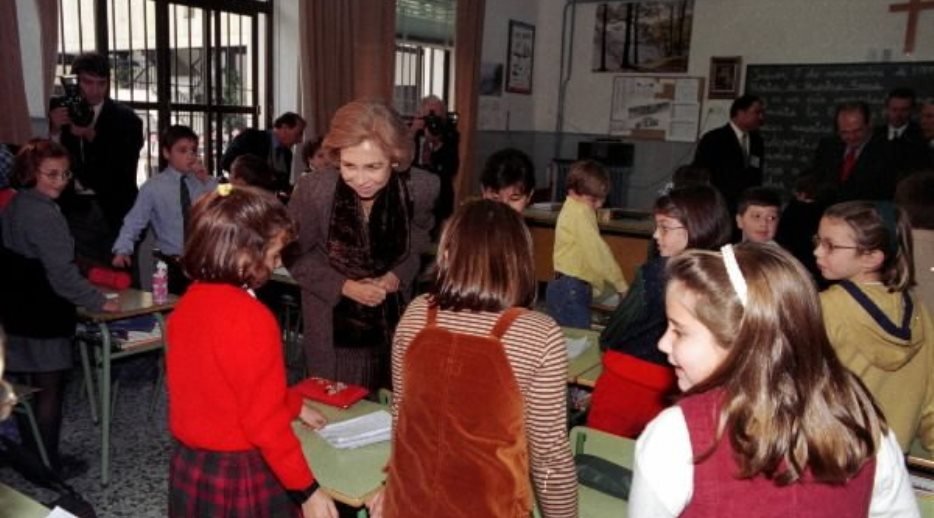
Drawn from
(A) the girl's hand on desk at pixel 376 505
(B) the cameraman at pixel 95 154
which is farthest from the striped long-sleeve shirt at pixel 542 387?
(B) the cameraman at pixel 95 154

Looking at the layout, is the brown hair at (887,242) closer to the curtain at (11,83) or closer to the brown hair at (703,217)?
Answer: the brown hair at (703,217)

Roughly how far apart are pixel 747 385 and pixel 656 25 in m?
7.52

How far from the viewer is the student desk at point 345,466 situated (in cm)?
164

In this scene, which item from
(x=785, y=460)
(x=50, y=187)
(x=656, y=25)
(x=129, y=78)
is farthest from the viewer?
(x=656, y=25)

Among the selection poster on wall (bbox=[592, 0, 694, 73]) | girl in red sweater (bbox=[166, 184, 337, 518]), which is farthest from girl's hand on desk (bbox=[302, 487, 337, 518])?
poster on wall (bbox=[592, 0, 694, 73])

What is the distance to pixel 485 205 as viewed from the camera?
5.01 feet

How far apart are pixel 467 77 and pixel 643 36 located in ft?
6.67

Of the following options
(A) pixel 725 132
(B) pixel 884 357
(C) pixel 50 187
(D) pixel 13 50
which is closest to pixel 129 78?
(D) pixel 13 50

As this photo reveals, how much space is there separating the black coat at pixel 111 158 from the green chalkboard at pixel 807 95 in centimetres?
581

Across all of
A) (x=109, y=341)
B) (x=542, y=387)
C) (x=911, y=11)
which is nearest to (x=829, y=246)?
(x=542, y=387)

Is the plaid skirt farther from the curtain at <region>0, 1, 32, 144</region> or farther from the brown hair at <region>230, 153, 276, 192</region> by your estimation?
the curtain at <region>0, 1, 32, 144</region>

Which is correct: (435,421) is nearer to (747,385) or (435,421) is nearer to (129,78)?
(747,385)

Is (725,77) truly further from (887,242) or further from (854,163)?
(887,242)

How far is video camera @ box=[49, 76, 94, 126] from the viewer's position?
4102 mm
